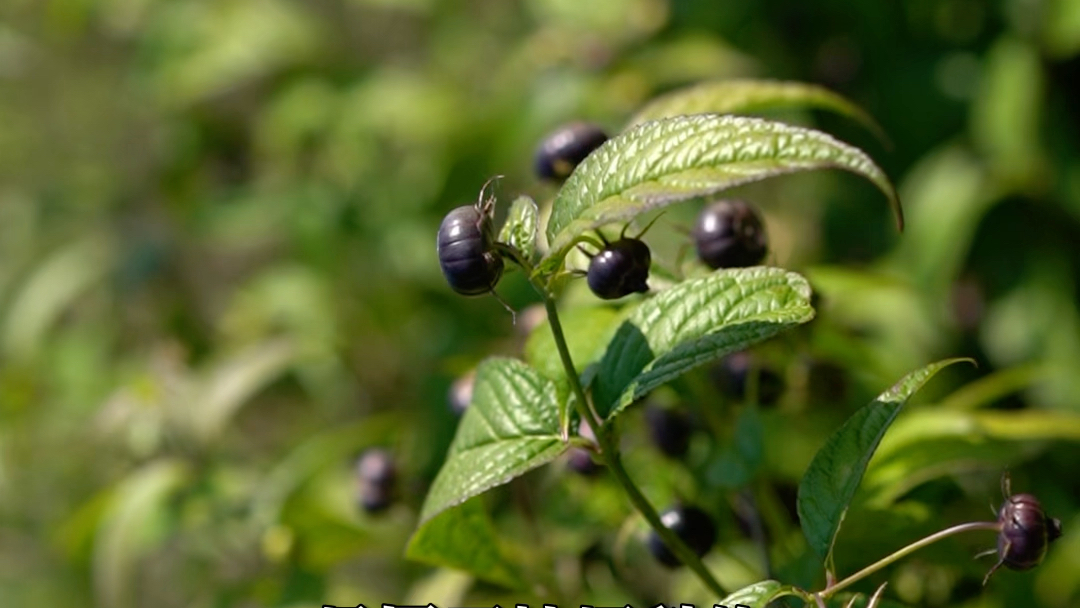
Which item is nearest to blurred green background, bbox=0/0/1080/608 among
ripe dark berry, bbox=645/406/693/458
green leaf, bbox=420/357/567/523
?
ripe dark berry, bbox=645/406/693/458

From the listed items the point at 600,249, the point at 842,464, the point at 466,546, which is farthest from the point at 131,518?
the point at 842,464

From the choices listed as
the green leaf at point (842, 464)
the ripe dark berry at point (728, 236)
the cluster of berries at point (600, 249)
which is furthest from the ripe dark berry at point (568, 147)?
the green leaf at point (842, 464)

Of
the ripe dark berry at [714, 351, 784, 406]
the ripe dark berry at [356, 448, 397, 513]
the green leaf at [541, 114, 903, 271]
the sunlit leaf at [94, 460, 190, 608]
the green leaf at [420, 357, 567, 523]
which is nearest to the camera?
the green leaf at [541, 114, 903, 271]

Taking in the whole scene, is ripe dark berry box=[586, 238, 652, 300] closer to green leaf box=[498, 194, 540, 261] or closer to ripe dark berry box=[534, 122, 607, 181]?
green leaf box=[498, 194, 540, 261]

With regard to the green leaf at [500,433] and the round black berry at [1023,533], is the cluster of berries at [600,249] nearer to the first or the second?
the green leaf at [500,433]

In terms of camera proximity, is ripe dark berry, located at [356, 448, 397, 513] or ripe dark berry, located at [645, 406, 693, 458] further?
ripe dark berry, located at [356, 448, 397, 513]
